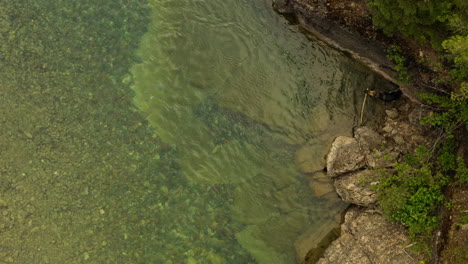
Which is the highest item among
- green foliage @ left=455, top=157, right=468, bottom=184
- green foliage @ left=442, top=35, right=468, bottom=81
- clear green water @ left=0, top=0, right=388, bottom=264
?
green foliage @ left=442, top=35, right=468, bottom=81

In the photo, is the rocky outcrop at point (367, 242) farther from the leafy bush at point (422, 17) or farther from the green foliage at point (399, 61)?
the leafy bush at point (422, 17)

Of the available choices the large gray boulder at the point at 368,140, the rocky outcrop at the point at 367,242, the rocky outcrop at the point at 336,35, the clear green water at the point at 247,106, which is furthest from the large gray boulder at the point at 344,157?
the rocky outcrop at the point at 336,35

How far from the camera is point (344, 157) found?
33.4 feet

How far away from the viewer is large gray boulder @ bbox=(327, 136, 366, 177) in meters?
10.1

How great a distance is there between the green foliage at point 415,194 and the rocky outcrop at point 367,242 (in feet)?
1.37

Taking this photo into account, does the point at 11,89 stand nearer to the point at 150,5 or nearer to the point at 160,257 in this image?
the point at 150,5

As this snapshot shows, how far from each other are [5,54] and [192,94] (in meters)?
5.90

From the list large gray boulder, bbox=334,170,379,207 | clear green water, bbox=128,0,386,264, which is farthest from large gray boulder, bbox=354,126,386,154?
large gray boulder, bbox=334,170,379,207

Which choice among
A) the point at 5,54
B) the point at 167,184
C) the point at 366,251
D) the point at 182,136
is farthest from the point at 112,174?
the point at 366,251

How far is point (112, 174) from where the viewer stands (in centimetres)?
1049

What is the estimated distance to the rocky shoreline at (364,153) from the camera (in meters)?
9.55

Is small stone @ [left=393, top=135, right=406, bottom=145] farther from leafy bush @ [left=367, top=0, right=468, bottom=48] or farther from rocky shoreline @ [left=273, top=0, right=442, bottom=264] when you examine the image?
leafy bush @ [left=367, top=0, right=468, bottom=48]

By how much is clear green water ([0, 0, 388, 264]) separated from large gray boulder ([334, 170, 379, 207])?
58 cm

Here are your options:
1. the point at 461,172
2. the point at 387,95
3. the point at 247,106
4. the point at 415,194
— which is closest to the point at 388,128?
the point at 387,95
